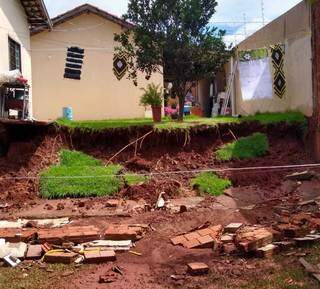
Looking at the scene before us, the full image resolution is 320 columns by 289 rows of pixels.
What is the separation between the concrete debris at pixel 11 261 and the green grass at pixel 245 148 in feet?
21.3

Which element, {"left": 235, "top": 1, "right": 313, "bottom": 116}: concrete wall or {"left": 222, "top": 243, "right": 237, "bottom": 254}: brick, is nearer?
{"left": 222, "top": 243, "right": 237, "bottom": 254}: brick

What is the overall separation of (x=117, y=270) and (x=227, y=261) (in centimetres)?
135

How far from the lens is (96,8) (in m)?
19.1

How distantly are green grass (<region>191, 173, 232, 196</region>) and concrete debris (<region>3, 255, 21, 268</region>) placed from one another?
192 inches

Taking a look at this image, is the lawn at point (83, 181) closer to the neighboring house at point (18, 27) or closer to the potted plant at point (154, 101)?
the neighboring house at point (18, 27)

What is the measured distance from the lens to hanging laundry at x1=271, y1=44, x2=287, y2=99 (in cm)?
1455

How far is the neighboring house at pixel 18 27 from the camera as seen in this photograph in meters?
13.2

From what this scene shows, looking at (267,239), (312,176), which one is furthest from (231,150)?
(267,239)

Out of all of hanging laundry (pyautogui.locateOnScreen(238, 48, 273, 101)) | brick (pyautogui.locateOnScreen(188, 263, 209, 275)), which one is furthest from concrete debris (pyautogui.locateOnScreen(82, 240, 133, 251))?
hanging laundry (pyautogui.locateOnScreen(238, 48, 273, 101))

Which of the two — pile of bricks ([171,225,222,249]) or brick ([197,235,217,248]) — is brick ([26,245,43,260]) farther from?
brick ([197,235,217,248])

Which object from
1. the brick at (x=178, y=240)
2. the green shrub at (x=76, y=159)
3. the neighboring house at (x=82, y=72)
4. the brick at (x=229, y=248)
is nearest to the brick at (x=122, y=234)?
the brick at (x=178, y=240)

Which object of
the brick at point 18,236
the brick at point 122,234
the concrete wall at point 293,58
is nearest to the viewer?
the brick at point 122,234

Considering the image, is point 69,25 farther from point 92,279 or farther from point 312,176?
point 92,279

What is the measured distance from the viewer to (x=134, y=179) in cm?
1106
